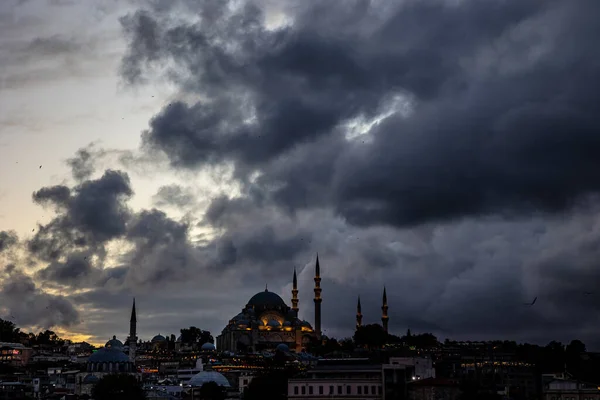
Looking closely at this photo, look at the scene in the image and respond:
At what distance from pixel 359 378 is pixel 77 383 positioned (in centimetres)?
7235

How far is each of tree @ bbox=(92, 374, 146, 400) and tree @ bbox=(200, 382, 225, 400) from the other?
31.3 ft

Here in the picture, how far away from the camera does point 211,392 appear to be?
509ft

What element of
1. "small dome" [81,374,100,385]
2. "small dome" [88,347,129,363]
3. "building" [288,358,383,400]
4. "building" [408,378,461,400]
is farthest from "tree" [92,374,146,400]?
"building" [408,378,461,400]

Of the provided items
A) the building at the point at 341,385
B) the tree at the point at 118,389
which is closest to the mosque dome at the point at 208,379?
the tree at the point at 118,389

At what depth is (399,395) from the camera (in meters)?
122

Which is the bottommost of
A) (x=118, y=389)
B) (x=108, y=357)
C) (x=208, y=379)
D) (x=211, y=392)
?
(x=211, y=392)

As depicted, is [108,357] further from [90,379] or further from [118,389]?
[118,389]

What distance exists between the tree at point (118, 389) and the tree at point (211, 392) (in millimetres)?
9543

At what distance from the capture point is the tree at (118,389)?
144 metres

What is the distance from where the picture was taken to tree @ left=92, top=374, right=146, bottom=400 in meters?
144

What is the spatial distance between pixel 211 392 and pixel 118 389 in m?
13.7

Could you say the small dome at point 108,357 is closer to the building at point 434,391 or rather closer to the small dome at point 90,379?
the small dome at point 90,379

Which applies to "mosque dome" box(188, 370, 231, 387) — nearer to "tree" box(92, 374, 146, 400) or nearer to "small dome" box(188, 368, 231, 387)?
"small dome" box(188, 368, 231, 387)

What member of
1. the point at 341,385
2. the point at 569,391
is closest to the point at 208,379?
the point at 341,385
